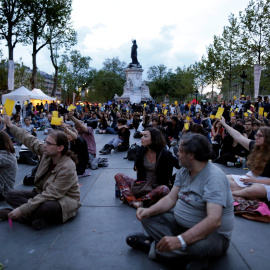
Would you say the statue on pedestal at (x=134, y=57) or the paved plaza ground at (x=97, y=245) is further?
the statue on pedestal at (x=134, y=57)

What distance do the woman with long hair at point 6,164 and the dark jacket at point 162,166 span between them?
1.88 m

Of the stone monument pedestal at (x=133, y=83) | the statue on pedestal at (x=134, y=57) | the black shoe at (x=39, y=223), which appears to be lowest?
the black shoe at (x=39, y=223)

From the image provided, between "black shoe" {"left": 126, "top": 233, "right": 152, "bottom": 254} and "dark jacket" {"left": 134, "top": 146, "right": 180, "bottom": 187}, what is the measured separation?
4.31 ft

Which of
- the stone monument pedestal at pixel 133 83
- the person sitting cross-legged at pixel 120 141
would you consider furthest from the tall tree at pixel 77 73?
the person sitting cross-legged at pixel 120 141

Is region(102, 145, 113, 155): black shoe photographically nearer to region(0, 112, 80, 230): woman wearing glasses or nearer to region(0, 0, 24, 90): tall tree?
region(0, 112, 80, 230): woman wearing glasses

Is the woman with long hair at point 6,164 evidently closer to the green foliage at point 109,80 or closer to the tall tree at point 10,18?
the tall tree at point 10,18

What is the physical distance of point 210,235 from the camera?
242 centimetres

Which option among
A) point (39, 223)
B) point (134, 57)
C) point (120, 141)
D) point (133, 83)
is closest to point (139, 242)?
point (39, 223)

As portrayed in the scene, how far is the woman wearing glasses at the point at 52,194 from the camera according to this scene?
3.43 meters

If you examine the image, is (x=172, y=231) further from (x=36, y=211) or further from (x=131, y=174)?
(x=131, y=174)

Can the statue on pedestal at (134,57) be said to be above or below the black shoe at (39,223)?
above

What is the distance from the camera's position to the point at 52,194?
3.46 m

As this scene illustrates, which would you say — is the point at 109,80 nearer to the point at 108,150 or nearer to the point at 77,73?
the point at 77,73

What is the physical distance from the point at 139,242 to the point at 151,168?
1404 mm
